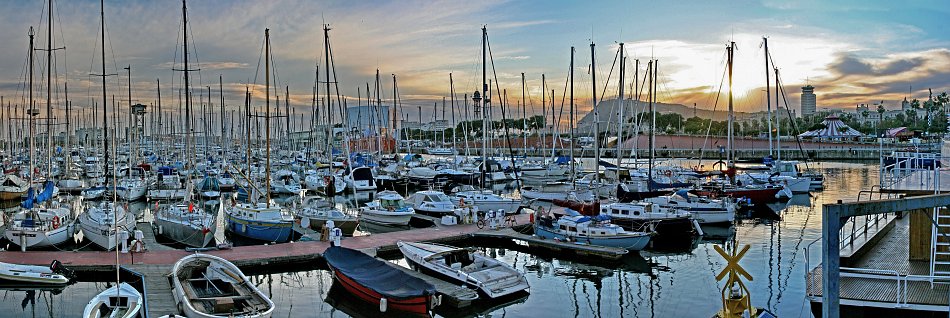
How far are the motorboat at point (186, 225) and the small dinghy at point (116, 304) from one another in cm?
1201

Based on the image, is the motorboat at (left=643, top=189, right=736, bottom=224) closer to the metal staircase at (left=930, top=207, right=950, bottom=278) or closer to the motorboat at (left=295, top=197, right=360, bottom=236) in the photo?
the motorboat at (left=295, top=197, right=360, bottom=236)

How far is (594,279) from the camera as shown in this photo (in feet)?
90.5

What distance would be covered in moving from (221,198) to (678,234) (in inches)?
1562

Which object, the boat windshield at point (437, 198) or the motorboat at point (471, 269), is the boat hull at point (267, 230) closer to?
the motorboat at point (471, 269)

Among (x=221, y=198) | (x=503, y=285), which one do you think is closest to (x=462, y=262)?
(x=503, y=285)

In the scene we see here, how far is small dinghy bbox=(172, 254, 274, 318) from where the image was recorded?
19.7 meters

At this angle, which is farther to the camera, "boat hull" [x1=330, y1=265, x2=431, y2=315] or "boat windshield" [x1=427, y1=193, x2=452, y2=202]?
"boat windshield" [x1=427, y1=193, x2=452, y2=202]

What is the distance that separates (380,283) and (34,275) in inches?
496

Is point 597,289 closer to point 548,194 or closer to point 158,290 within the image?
point 158,290

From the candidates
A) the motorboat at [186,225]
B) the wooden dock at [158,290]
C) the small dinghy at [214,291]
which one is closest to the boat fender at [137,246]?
the wooden dock at [158,290]

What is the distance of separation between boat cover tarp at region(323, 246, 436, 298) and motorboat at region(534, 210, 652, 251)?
33.3ft

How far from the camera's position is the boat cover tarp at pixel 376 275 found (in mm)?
22297

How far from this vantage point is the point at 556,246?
31.9 m

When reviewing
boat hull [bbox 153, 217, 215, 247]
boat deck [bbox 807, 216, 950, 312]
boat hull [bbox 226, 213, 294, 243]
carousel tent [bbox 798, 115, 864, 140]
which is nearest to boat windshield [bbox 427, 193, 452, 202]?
boat hull [bbox 226, 213, 294, 243]
